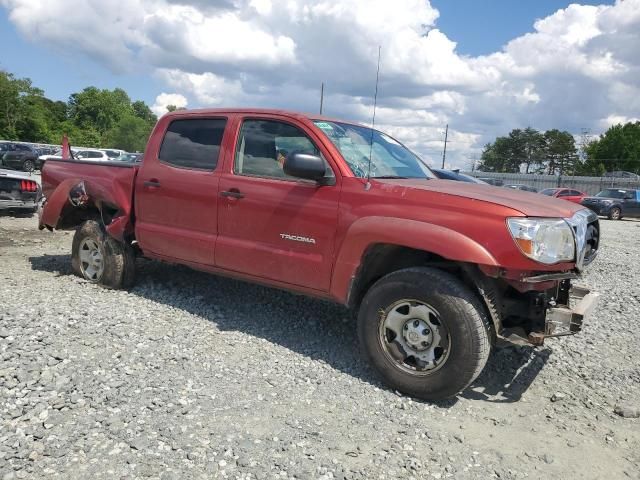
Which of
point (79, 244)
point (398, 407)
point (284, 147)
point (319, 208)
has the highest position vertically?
point (284, 147)

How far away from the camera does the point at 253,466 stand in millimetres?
2814

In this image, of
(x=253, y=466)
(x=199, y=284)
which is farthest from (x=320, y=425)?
(x=199, y=284)

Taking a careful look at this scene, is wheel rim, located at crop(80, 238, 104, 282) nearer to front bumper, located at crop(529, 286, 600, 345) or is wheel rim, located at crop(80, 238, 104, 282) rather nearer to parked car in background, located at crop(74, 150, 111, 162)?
front bumper, located at crop(529, 286, 600, 345)

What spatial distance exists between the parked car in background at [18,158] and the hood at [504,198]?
1244 inches

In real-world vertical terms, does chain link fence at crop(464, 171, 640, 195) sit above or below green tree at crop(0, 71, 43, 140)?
below

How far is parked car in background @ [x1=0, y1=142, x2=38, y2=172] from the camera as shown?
3014 centimetres

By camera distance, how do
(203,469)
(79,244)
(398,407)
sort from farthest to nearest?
(79,244), (398,407), (203,469)

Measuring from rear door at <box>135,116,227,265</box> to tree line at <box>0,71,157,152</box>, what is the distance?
40.6m

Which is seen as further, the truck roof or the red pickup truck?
the truck roof

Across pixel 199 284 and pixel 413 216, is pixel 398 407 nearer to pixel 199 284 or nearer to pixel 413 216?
pixel 413 216

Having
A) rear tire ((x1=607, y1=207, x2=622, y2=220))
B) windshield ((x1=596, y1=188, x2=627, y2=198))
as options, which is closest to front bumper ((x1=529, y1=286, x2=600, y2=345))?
rear tire ((x1=607, y1=207, x2=622, y2=220))

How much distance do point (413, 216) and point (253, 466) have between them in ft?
6.15

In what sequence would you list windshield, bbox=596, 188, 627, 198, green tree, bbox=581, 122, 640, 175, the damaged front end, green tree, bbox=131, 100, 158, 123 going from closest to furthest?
the damaged front end → windshield, bbox=596, 188, 627, 198 → green tree, bbox=581, 122, 640, 175 → green tree, bbox=131, 100, 158, 123

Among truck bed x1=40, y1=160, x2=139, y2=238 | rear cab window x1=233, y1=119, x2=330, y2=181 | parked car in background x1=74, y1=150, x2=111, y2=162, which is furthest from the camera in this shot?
parked car in background x1=74, y1=150, x2=111, y2=162
